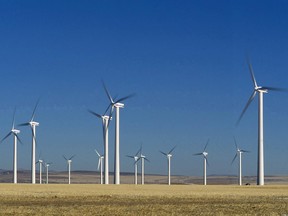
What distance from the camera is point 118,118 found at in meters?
132

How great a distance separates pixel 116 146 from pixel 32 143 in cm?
2853

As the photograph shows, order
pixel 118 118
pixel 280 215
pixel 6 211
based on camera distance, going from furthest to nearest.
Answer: pixel 118 118, pixel 6 211, pixel 280 215

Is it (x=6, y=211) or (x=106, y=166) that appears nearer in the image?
(x=6, y=211)

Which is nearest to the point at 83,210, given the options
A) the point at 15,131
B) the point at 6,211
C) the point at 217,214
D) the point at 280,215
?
the point at 6,211

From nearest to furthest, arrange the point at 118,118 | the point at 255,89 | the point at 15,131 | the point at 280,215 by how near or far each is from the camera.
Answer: the point at 280,215 < the point at 255,89 < the point at 118,118 < the point at 15,131

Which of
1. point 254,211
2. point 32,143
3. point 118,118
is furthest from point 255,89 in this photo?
point 254,211

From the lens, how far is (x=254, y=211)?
4766cm

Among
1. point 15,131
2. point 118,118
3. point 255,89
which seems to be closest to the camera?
point 255,89

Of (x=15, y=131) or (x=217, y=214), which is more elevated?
(x=15, y=131)

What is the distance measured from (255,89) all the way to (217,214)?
81.0 m

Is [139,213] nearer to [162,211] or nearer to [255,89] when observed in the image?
[162,211]

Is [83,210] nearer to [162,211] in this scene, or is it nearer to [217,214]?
[162,211]

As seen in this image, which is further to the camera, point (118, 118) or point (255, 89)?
point (118, 118)

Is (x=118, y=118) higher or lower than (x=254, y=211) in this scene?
higher
